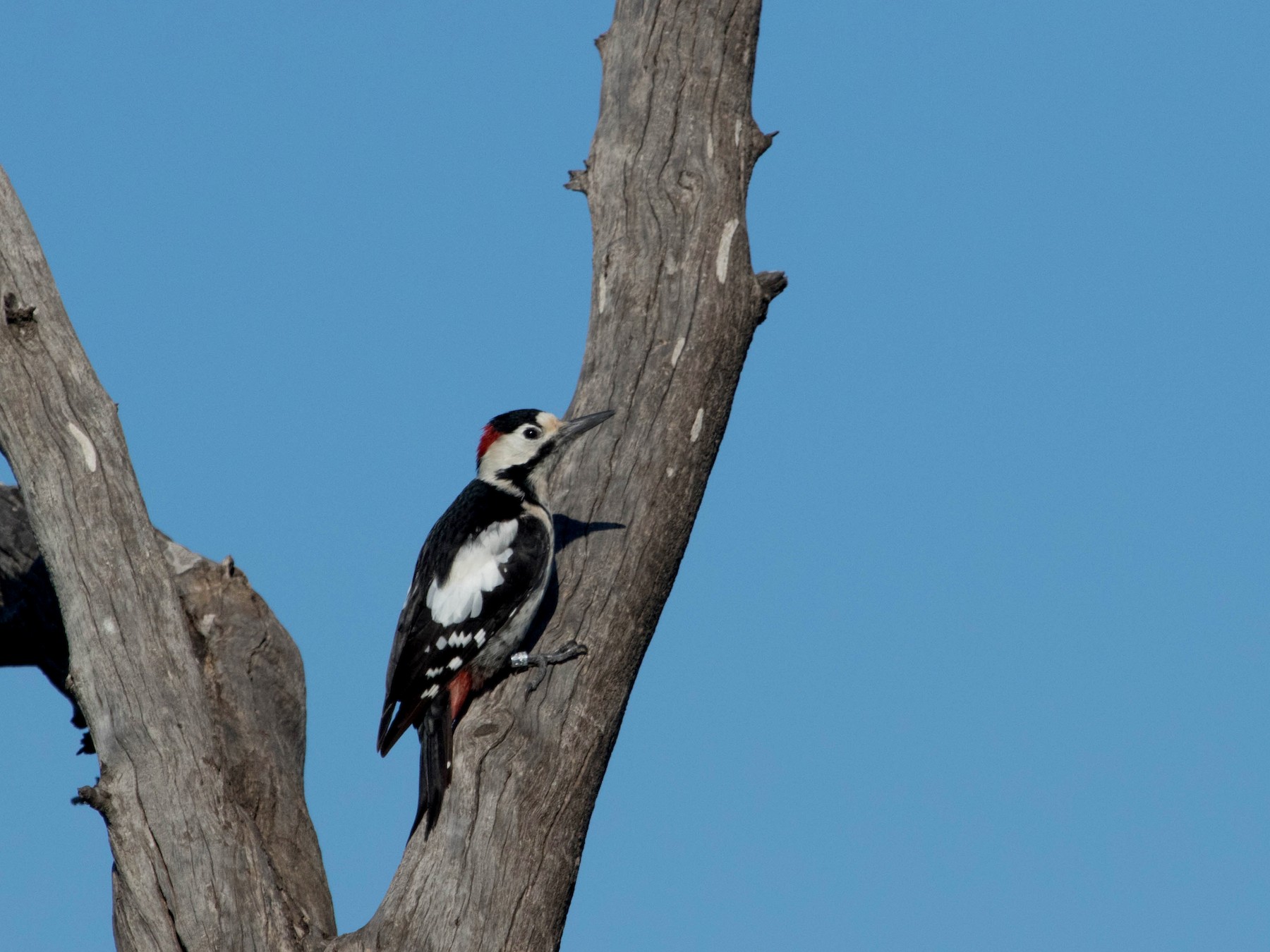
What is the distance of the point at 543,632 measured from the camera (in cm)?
511

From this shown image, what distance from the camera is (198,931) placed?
4141mm

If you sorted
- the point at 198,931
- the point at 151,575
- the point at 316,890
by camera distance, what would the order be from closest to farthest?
the point at 198,931 < the point at 151,575 < the point at 316,890

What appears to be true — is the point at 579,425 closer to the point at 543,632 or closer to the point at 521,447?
the point at 521,447

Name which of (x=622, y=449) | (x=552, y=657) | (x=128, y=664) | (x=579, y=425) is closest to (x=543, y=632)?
(x=552, y=657)

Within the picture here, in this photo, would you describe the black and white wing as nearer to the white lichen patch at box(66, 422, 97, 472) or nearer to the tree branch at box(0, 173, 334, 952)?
the tree branch at box(0, 173, 334, 952)

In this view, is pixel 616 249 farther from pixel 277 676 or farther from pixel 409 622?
pixel 277 676

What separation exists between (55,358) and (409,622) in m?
1.73

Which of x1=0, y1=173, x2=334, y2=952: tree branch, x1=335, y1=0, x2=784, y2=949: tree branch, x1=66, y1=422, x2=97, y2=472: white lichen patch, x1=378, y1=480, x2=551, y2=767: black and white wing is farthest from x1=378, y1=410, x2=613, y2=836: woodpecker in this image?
x1=66, y1=422, x2=97, y2=472: white lichen patch

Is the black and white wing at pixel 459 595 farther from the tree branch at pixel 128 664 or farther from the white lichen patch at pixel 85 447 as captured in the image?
the white lichen patch at pixel 85 447

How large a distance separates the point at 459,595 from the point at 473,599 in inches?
5.1

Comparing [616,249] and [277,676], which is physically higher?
[616,249]

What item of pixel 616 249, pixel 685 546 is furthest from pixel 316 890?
pixel 616 249

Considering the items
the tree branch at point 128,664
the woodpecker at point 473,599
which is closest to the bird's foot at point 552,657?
the woodpecker at point 473,599

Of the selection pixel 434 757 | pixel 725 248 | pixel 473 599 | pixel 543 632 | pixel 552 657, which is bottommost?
pixel 434 757
